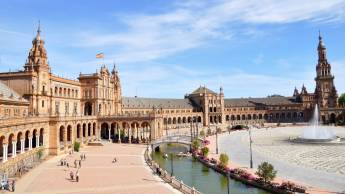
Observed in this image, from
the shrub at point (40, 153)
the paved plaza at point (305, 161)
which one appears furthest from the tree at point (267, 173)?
the shrub at point (40, 153)

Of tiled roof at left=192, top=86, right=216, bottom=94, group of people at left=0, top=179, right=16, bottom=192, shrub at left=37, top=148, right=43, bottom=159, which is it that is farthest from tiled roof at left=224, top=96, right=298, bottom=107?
group of people at left=0, top=179, right=16, bottom=192

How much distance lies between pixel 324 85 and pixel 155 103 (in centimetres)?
8164

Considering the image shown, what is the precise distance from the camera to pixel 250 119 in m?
170

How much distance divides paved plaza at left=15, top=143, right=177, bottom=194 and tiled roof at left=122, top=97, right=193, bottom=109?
72797 millimetres

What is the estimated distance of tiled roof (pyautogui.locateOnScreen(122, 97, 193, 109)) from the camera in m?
134

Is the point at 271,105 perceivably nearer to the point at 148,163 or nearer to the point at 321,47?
the point at 321,47

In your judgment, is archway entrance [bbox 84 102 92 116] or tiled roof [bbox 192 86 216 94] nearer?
archway entrance [bbox 84 102 92 116]

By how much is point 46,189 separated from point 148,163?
19.9 meters

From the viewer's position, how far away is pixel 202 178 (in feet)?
158

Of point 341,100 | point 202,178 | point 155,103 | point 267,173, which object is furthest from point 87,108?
point 341,100

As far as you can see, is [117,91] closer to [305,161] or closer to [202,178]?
[202,178]

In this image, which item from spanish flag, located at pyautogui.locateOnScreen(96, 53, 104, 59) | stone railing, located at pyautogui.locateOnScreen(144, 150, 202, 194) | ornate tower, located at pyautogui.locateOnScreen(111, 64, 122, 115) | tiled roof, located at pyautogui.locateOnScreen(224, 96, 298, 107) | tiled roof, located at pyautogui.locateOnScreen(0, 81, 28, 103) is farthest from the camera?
tiled roof, located at pyautogui.locateOnScreen(224, 96, 298, 107)

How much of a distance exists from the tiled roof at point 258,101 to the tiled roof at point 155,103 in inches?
993

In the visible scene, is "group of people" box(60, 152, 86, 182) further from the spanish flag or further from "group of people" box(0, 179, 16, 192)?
the spanish flag
